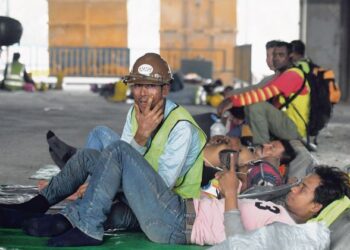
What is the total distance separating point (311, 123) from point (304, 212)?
4813mm

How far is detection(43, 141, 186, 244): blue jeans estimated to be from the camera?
5227 mm

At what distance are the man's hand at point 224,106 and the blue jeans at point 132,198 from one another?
12.7ft

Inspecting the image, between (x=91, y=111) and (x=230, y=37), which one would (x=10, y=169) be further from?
(x=230, y=37)

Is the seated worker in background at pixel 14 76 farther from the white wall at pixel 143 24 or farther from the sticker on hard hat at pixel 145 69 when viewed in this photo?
the sticker on hard hat at pixel 145 69

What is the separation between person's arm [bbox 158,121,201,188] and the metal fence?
2206 cm

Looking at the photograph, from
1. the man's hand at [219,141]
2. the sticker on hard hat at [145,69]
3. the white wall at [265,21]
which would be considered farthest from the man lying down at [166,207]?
the white wall at [265,21]

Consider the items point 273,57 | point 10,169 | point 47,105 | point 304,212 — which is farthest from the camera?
point 47,105

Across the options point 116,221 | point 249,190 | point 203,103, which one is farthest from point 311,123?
point 203,103

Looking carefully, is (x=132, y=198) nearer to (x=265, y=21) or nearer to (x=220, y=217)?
(x=220, y=217)

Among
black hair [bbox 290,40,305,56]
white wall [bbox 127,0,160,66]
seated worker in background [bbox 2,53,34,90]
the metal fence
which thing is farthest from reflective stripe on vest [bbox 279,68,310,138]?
white wall [bbox 127,0,160,66]

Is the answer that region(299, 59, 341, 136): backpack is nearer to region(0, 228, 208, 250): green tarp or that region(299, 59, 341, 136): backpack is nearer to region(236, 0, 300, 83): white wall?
region(0, 228, 208, 250): green tarp

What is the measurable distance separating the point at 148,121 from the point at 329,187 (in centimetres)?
118

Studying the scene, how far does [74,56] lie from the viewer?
91.1ft

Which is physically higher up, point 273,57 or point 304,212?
point 273,57
